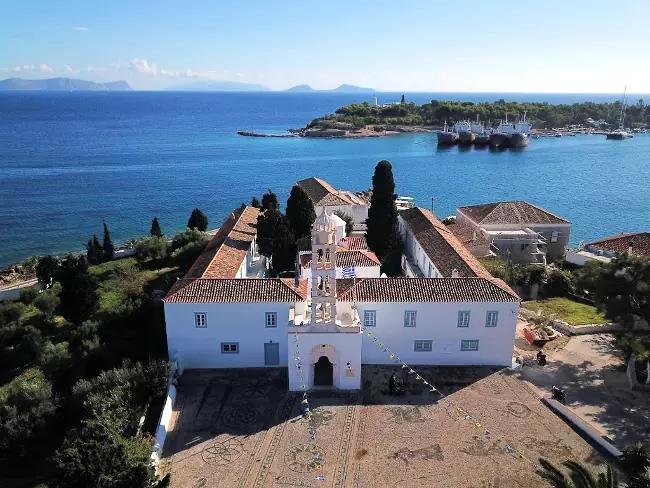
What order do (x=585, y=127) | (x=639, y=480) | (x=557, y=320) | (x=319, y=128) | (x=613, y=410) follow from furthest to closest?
(x=585, y=127) < (x=319, y=128) < (x=557, y=320) < (x=613, y=410) < (x=639, y=480)

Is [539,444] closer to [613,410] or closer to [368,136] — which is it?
[613,410]

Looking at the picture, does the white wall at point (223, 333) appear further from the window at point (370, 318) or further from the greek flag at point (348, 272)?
the greek flag at point (348, 272)

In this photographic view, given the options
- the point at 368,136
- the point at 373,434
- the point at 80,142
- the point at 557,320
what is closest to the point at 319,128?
the point at 368,136

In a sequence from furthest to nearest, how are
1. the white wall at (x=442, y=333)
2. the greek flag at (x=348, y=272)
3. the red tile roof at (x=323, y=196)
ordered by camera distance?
1. the red tile roof at (x=323, y=196)
2. the greek flag at (x=348, y=272)
3. the white wall at (x=442, y=333)

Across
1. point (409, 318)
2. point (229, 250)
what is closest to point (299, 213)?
point (229, 250)

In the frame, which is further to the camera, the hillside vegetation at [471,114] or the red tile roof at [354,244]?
the hillside vegetation at [471,114]

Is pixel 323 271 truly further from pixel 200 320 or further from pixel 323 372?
pixel 200 320

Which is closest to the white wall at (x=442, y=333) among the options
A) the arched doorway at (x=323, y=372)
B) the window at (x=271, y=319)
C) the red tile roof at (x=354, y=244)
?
the arched doorway at (x=323, y=372)
